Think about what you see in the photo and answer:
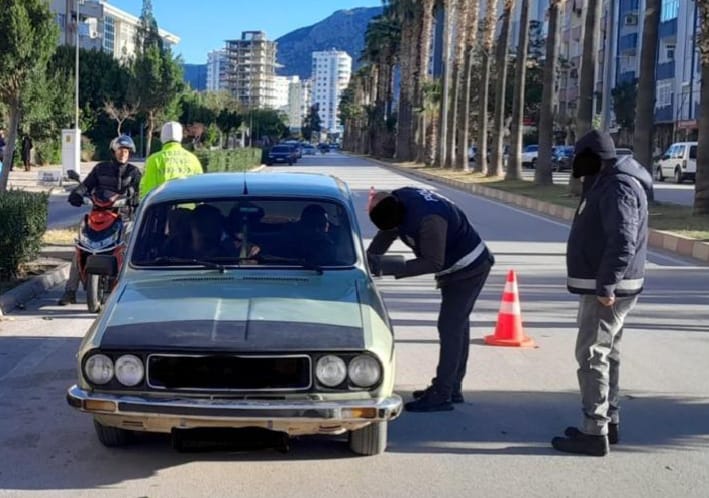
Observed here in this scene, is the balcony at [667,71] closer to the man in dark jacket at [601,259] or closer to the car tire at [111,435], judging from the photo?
the man in dark jacket at [601,259]

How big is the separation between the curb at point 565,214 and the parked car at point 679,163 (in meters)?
10.7

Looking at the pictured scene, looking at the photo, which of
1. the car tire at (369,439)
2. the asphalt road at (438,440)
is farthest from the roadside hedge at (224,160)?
the car tire at (369,439)

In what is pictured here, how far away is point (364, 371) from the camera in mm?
5277

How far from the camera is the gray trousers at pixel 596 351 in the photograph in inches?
232

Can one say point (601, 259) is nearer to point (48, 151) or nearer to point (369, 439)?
point (369, 439)

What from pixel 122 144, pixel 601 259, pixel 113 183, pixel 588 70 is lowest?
pixel 601 259

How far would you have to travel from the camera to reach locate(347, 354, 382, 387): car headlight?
5.26 m

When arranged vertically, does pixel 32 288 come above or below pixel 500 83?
below

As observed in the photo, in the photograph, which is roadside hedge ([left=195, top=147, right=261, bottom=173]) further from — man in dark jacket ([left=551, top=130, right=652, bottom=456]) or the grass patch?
man in dark jacket ([left=551, top=130, right=652, bottom=456])

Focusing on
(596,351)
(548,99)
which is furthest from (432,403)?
(548,99)

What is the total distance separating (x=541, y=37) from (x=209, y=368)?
3412 inches

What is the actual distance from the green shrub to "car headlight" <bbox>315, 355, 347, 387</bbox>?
1759 inches

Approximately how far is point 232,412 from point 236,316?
574mm

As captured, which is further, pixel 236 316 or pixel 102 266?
pixel 102 266
